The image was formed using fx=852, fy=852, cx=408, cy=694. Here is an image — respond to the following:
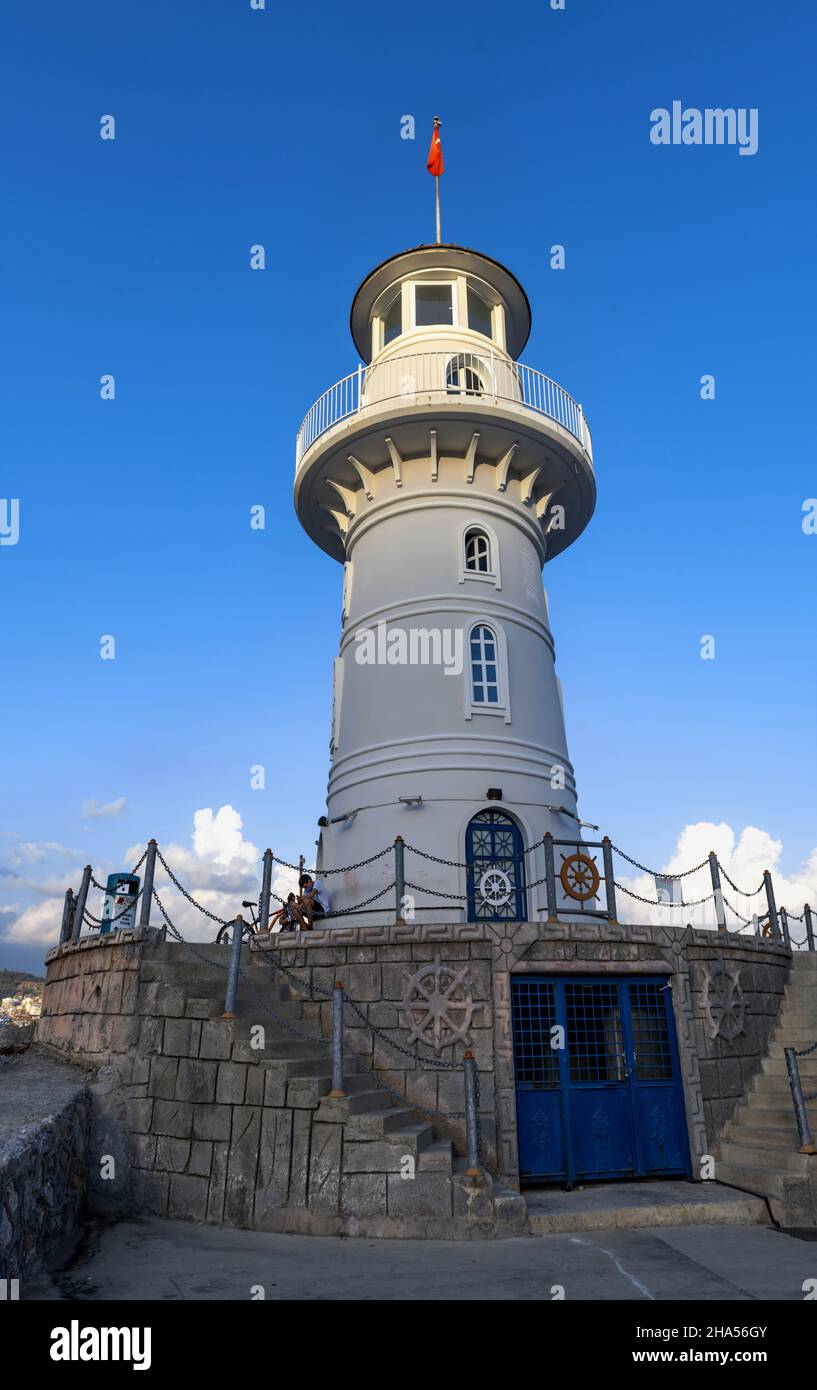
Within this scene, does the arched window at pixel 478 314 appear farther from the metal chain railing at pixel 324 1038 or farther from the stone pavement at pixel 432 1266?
the stone pavement at pixel 432 1266

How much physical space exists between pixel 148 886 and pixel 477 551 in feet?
28.5

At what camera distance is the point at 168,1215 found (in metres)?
8.84

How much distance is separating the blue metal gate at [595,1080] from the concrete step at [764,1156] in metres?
0.55

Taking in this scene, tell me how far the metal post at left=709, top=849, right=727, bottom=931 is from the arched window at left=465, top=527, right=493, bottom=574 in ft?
21.2

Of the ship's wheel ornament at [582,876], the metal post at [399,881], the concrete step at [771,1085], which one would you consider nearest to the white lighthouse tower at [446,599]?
the ship's wheel ornament at [582,876]

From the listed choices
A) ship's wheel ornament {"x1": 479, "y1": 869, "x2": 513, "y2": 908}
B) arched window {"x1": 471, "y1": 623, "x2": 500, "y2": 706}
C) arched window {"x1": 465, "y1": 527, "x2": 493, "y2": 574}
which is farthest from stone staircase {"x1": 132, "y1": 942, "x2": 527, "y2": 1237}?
arched window {"x1": 465, "y1": 527, "x2": 493, "y2": 574}

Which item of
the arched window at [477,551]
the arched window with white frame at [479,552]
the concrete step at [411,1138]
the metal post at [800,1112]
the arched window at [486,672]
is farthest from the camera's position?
the arched window at [477,551]

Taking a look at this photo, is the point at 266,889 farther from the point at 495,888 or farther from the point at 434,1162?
the point at 434,1162

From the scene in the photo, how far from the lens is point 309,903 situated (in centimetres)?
1362

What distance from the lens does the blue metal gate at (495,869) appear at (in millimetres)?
13336

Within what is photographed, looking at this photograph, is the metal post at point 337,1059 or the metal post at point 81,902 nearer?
the metal post at point 337,1059

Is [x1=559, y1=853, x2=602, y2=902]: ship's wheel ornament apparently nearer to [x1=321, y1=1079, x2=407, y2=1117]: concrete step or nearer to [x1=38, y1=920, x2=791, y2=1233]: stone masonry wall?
[x1=38, y1=920, x2=791, y2=1233]: stone masonry wall

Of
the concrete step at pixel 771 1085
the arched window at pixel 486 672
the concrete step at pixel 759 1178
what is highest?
the arched window at pixel 486 672
